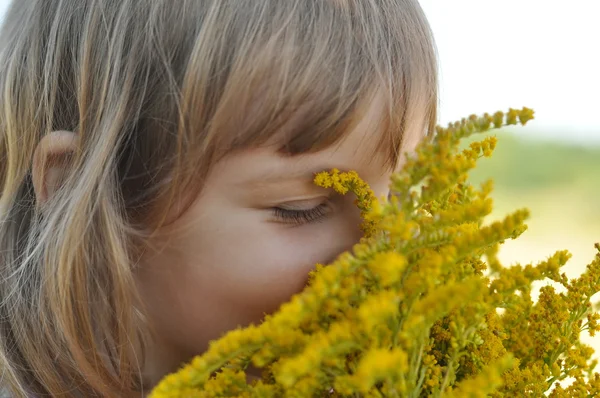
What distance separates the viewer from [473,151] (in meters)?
0.81

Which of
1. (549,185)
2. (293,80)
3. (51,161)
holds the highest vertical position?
(549,185)

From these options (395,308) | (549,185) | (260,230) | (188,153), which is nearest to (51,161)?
(188,153)

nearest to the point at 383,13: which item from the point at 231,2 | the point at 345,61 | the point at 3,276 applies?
the point at 345,61

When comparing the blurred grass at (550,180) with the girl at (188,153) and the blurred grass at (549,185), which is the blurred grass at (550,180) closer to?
the blurred grass at (549,185)

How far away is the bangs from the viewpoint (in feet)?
3.18

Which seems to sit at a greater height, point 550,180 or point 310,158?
point 550,180

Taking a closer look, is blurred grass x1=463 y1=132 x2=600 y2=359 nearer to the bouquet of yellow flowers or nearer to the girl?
the girl

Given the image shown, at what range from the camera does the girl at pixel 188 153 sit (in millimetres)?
980

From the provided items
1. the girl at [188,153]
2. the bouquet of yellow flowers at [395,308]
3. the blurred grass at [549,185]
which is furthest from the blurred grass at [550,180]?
the bouquet of yellow flowers at [395,308]

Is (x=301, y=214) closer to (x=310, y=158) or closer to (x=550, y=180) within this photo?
(x=310, y=158)

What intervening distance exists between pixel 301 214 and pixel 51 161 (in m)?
0.41

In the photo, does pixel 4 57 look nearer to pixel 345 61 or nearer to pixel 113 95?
pixel 113 95

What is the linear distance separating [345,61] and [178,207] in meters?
0.32

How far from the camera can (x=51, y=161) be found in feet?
3.66
